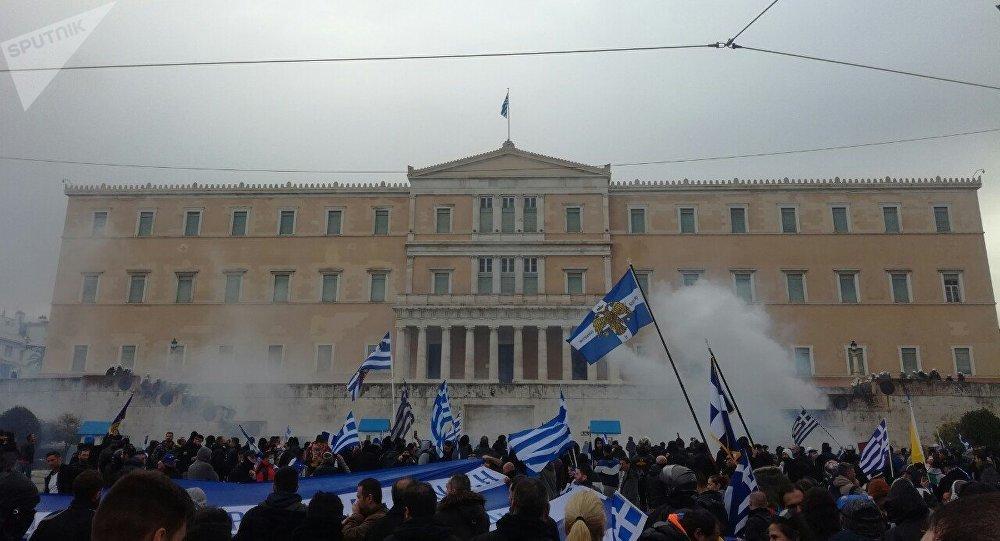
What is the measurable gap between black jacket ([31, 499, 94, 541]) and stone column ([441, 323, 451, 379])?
109 ft

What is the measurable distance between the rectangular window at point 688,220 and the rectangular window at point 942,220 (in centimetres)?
1379

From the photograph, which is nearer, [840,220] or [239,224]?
[840,220]

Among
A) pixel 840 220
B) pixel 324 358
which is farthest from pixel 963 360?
pixel 324 358

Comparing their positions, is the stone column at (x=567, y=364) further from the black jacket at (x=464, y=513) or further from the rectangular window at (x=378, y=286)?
the black jacket at (x=464, y=513)

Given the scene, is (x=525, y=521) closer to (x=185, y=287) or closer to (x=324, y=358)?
(x=324, y=358)

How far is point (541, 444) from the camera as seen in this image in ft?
29.8

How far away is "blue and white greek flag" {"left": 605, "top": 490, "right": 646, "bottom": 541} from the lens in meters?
5.38

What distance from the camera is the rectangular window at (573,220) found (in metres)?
42.5

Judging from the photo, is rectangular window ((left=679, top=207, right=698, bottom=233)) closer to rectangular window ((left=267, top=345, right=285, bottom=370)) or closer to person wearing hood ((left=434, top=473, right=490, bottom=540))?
rectangular window ((left=267, top=345, right=285, bottom=370))

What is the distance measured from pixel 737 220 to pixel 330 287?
24623mm

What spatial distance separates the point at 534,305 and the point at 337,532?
3456 centimetres

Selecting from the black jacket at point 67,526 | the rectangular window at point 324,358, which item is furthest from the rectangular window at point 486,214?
the black jacket at point 67,526

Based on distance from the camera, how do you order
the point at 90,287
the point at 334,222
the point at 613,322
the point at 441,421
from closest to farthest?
1. the point at 613,322
2. the point at 441,421
3. the point at 90,287
4. the point at 334,222

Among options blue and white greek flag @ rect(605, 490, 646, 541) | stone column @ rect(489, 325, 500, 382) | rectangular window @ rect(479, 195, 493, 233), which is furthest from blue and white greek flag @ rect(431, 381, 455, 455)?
rectangular window @ rect(479, 195, 493, 233)
